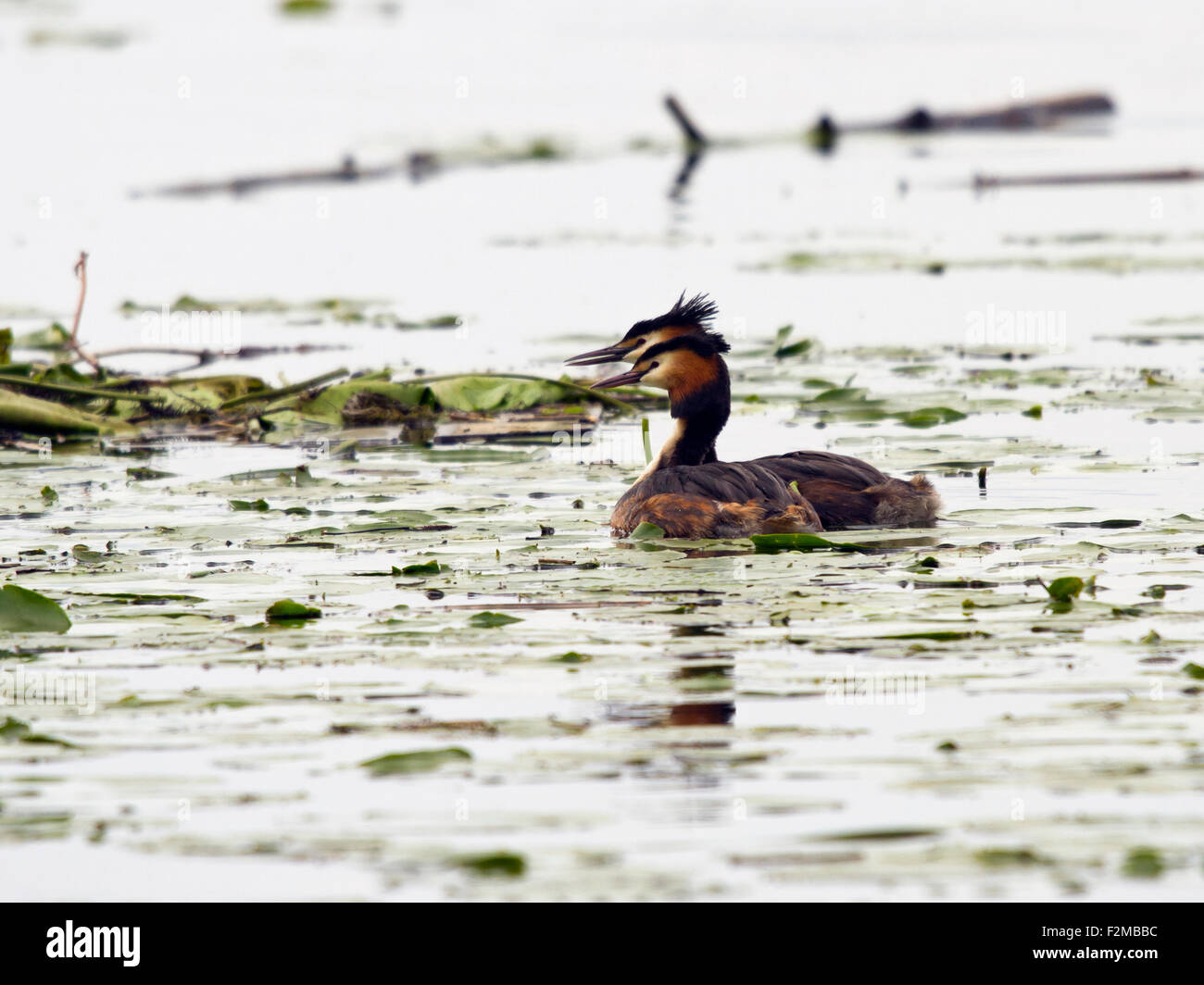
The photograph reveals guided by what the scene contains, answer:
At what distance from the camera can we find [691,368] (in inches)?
408

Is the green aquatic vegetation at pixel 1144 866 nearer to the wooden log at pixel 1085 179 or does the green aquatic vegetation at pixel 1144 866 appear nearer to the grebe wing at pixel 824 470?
the grebe wing at pixel 824 470

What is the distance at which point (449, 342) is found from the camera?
17.2m

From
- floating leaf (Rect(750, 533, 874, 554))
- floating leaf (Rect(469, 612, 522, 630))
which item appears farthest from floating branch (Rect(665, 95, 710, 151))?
floating leaf (Rect(469, 612, 522, 630))

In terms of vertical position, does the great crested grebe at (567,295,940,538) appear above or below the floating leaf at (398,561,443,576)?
above

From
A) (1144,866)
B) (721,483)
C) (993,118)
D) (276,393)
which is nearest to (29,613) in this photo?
(721,483)

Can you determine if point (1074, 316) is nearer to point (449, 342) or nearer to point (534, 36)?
point (449, 342)

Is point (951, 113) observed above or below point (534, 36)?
below

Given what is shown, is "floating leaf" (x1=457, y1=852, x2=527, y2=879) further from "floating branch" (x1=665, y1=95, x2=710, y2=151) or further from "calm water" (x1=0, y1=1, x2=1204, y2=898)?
"floating branch" (x1=665, y1=95, x2=710, y2=151)

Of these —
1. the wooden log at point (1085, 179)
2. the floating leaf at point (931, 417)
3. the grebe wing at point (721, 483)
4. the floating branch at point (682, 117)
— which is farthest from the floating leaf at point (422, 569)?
the floating branch at point (682, 117)

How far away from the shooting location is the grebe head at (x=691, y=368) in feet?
33.9

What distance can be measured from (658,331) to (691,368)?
25 centimetres

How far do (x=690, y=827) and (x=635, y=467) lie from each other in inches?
251

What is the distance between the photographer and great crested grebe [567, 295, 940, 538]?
9.57 metres

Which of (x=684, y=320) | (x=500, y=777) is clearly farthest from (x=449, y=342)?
(x=500, y=777)
